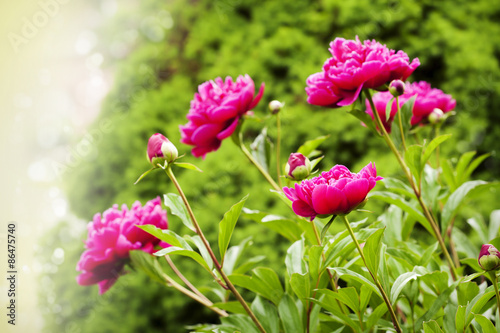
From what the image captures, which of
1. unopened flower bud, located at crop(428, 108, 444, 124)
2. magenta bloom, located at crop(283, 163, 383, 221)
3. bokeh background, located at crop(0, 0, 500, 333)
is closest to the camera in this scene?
magenta bloom, located at crop(283, 163, 383, 221)

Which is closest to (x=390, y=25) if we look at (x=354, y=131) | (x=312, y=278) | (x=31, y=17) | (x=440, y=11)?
(x=440, y=11)

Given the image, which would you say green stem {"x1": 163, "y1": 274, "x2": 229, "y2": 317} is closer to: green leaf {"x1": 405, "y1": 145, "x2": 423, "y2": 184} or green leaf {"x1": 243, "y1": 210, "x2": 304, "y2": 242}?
green leaf {"x1": 243, "y1": 210, "x2": 304, "y2": 242}

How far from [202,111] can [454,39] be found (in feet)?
3.57

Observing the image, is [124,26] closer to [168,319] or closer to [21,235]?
[21,235]

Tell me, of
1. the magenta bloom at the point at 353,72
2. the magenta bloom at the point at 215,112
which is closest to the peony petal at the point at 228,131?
the magenta bloom at the point at 215,112

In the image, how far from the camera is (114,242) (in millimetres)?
503

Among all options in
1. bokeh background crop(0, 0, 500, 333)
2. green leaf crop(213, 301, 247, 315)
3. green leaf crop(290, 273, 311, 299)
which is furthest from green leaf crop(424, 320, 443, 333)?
bokeh background crop(0, 0, 500, 333)

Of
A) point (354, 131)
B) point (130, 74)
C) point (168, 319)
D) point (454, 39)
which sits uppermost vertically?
point (130, 74)

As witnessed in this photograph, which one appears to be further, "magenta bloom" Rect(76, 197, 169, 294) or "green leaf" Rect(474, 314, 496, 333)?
"magenta bloom" Rect(76, 197, 169, 294)

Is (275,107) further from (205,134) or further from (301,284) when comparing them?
(301,284)

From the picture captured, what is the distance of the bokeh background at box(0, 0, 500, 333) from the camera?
1.29 meters

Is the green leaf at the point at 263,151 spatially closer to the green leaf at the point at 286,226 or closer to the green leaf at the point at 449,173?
the green leaf at the point at 286,226

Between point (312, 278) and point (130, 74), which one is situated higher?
point (130, 74)

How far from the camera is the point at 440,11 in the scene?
4.67ft
